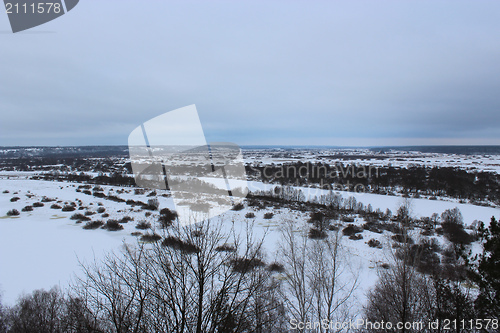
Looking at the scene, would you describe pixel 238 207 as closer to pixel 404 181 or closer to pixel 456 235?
pixel 456 235

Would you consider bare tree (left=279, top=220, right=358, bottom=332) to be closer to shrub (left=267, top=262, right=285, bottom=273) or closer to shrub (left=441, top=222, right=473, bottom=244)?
shrub (left=267, top=262, right=285, bottom=273)

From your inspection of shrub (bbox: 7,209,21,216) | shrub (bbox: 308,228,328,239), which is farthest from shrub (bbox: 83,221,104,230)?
shrub (bbox: 308,228,328,239)

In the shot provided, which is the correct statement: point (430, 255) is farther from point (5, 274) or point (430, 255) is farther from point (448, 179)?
point (448, 179)

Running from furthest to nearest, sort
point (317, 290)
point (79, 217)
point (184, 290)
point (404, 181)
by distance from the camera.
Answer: point (404, 181)
point (79, 217)
point (317, 290)
point (184, 290)

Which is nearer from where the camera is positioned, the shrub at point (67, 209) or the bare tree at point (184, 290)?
the bare tree at point (184, 290)

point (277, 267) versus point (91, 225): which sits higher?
point (91, 225)

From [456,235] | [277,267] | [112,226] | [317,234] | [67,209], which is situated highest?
[67,209]

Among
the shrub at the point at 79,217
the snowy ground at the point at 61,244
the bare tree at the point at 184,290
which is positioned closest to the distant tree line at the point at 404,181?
the snowy ground at the point at 61,244

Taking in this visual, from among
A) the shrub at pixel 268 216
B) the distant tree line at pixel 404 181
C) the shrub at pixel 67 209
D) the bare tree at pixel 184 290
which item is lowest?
the distant tree line at pixel 404 181

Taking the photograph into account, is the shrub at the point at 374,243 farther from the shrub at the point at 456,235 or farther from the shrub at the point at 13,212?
the shrub at the point at 13,212

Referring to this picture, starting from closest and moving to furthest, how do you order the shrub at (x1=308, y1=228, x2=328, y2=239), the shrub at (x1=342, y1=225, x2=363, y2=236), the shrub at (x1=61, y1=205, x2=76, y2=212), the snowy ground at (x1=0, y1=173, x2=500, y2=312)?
1. the snowy ground at (x1=0, y1=173, x2=500, y2=312)
2. the shrub at (x1=308, y1=228, x2=328, y2=239)
3. the shrub at (x1=342, y1=225, x2=363, y2=236)
4. the shrub at (x1=61, y1=205, x2=76, y2=212)

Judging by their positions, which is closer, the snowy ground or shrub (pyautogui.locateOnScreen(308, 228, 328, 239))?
the snowy ground

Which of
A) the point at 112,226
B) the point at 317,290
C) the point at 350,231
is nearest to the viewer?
the point at 317,290

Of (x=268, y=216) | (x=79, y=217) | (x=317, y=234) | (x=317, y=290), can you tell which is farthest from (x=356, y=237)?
(x=79, y=217)
